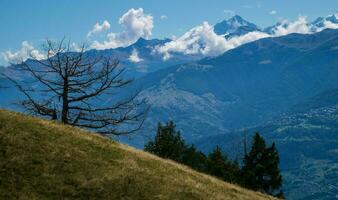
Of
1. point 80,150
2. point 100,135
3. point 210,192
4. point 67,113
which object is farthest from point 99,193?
point 67,113

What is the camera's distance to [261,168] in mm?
86000

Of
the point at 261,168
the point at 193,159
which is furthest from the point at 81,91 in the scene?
the point at 193,159

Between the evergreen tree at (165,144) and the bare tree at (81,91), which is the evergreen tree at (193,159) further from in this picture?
the bare tree at (81,91)

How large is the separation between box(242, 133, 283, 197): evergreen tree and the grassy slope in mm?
55087

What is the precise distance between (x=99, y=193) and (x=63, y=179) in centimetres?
177

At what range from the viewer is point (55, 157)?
24609mm

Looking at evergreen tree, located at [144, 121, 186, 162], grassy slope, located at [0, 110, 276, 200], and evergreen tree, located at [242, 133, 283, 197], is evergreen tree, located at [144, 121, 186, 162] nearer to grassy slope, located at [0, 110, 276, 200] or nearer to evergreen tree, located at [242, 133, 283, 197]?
evergreen tree, located at [242, 133, 283, 197]

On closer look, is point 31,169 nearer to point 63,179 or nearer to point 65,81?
point 63,179

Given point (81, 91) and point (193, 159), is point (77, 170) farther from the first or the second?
point (193, 159)

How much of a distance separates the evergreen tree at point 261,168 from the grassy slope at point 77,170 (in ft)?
181

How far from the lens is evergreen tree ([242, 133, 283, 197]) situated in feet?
278

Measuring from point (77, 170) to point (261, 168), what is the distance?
65784 mm

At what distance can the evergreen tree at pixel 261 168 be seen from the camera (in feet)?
278

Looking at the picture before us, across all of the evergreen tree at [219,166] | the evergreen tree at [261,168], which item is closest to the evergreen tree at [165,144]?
the evergreen tree at [219,166]
